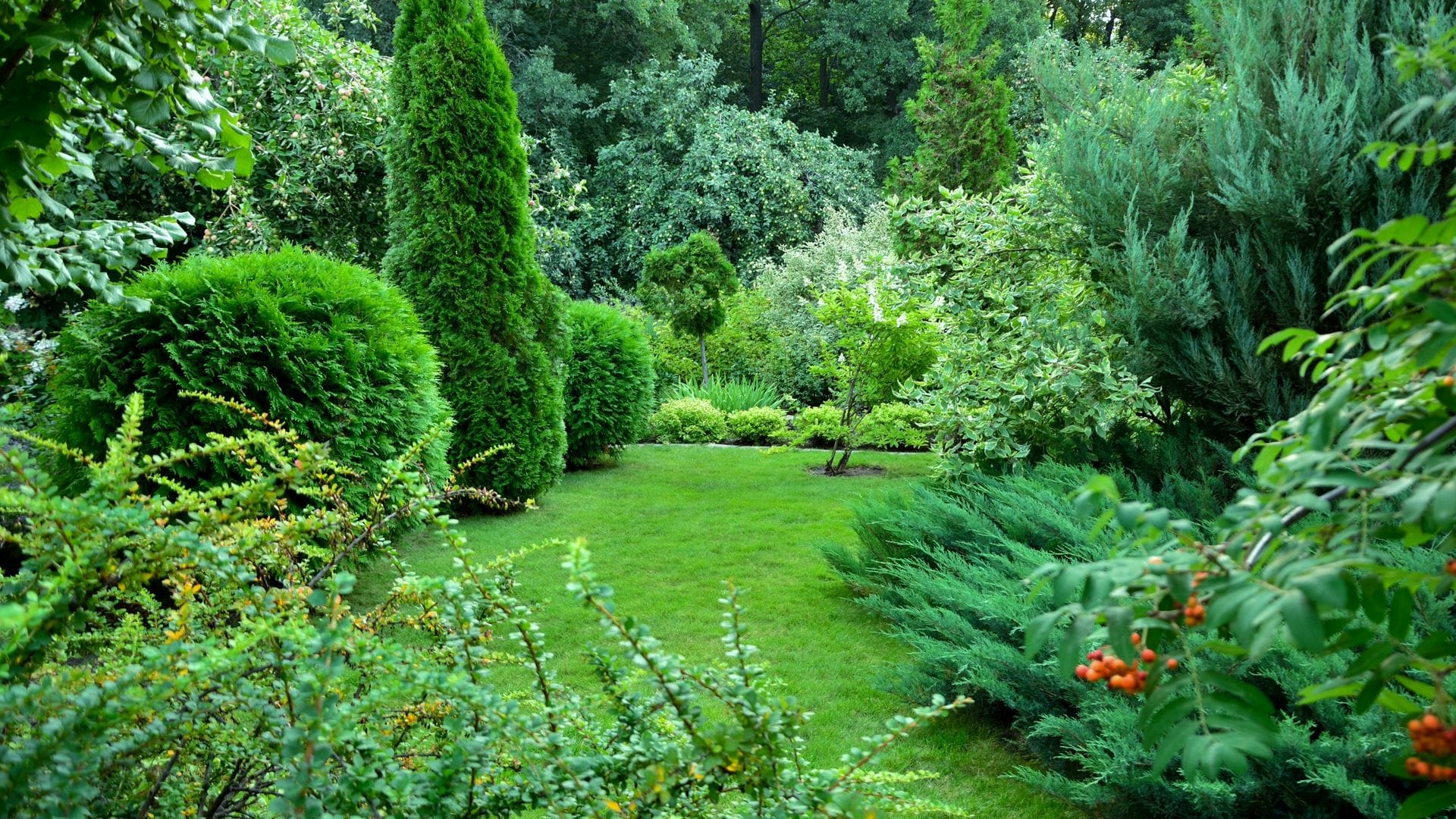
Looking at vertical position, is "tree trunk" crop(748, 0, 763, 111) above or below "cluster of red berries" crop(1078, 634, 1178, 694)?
above

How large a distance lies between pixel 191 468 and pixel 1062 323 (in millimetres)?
4546

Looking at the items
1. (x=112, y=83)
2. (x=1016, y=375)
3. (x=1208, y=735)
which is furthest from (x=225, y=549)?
(x=1016, y=375)

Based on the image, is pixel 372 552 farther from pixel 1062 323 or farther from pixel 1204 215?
pixel 1204 215

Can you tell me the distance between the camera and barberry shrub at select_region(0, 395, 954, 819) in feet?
4.05

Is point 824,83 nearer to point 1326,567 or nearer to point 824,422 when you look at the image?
point 824,422

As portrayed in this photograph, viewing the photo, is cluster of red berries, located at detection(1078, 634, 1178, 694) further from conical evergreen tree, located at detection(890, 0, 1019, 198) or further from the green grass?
conical evergreen tree, located at detection(890, 0, 1019, 198)

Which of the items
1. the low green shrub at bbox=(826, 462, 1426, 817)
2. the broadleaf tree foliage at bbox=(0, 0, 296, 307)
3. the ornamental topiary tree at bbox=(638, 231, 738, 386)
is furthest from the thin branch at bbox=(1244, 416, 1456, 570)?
the ornamental topiary tree at bbox=(638, 231, 738, 386)

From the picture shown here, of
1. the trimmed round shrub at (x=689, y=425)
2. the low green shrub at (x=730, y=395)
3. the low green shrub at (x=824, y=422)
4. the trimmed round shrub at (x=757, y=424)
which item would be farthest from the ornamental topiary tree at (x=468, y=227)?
the low green shrub at (x=730, y=395)

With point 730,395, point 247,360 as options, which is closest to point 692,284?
point 730,395

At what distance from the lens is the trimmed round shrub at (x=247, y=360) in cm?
420

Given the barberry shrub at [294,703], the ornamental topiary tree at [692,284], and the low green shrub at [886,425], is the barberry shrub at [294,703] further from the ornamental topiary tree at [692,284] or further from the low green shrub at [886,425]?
the ornamental topiary tree at [692,284]

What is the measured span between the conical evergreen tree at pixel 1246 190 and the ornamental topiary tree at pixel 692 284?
8.75 metres

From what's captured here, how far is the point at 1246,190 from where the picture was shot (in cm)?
371

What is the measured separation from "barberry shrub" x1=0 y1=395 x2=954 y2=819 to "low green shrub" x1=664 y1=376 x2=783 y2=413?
10.4m
